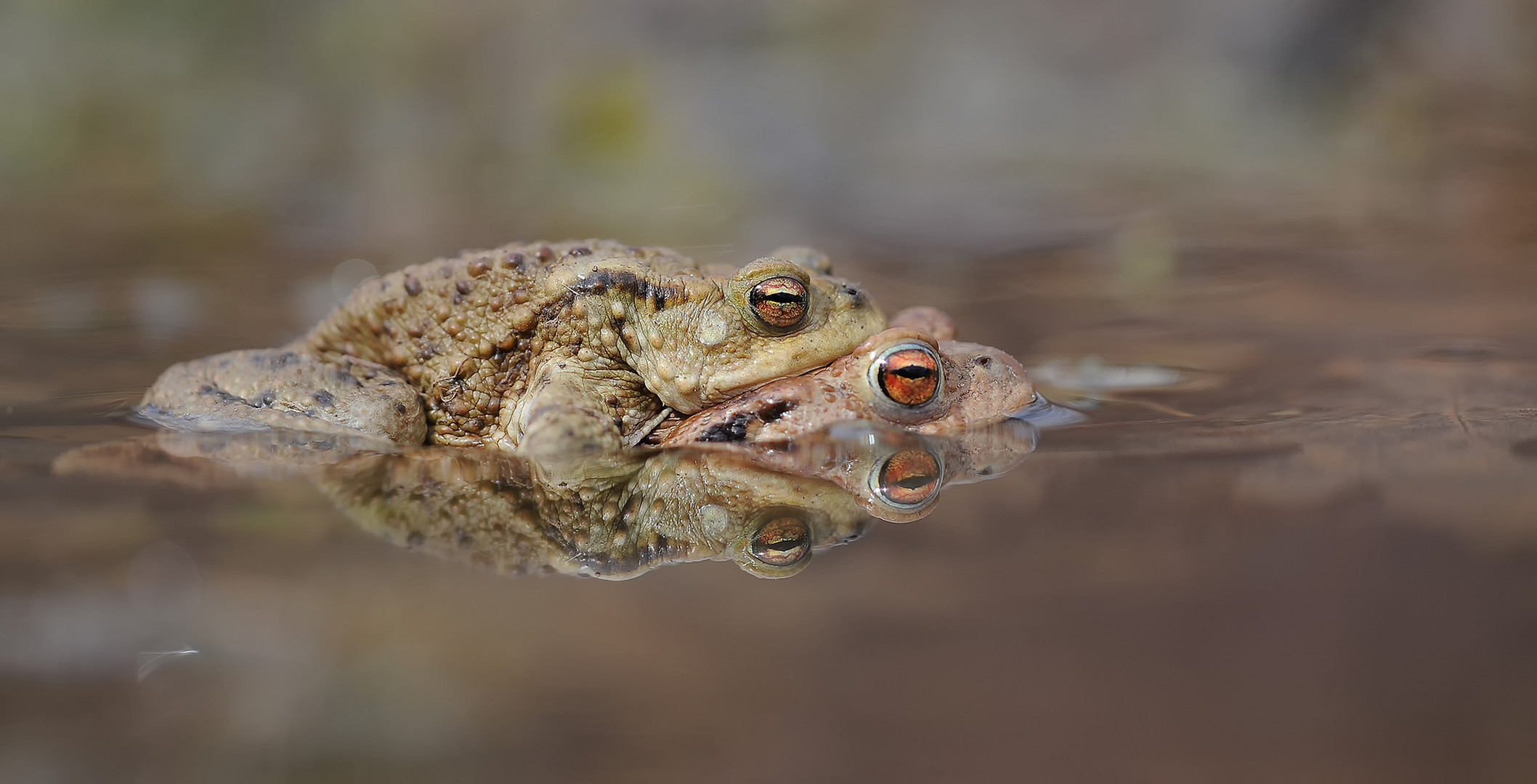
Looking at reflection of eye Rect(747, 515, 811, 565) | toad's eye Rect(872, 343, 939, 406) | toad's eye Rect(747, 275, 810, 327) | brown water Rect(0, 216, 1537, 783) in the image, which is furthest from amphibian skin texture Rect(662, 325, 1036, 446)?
reflection of eye Rect(747, 515, 811, 565)

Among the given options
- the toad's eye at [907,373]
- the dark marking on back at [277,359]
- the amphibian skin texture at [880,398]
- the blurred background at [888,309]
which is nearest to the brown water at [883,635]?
the blurred background at [888,309]

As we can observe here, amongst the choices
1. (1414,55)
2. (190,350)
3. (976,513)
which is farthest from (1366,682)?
(1414,55)

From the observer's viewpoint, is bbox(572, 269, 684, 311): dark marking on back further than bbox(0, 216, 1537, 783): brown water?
Yes

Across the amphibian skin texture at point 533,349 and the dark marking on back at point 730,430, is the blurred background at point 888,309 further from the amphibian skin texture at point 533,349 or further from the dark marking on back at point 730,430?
the dark marking on back at point 730,430

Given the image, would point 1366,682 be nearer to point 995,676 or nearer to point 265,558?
point 995,676

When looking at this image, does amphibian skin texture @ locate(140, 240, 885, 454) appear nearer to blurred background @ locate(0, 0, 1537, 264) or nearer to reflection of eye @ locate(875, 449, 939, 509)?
reflection of eye @ locate(875, 449, 939, 509)

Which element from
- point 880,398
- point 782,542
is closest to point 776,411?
point 880,398

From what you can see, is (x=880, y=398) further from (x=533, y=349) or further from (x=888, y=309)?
(x=888, y=309)
